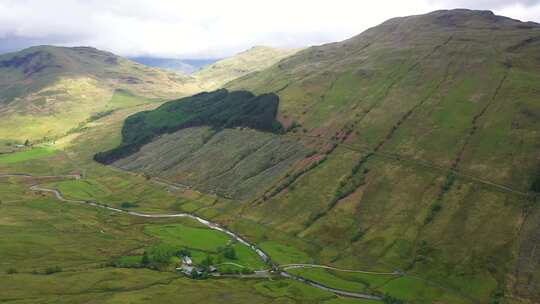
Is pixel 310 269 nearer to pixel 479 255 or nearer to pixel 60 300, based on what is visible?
pixel 479 255

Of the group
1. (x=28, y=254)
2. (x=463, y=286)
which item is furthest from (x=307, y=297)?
(x=28, y=254)

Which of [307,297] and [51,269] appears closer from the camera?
[307,297]

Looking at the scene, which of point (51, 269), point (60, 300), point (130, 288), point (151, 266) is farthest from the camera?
point (151, 266)

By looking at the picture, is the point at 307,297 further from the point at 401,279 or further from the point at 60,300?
the point at 60,300

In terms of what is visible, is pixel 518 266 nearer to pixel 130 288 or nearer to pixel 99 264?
pixel 130 288

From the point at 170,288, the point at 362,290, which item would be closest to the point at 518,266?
the point at 362,290

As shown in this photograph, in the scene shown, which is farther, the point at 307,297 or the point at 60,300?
the point at 307,297

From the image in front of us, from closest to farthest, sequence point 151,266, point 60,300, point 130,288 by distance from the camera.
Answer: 1. point 60,300
2. point 130,288
3. point 151,266

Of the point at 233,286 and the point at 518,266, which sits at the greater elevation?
the point at 518,266
